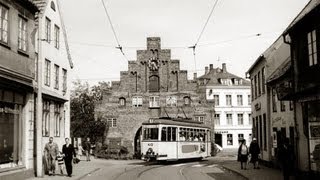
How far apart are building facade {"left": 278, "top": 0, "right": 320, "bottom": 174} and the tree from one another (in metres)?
35.7

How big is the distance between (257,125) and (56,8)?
640 inches

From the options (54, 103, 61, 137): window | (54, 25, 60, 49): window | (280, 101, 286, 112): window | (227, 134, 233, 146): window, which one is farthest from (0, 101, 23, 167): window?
(227, 134, 233, 146): window

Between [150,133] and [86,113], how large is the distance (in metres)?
39.7

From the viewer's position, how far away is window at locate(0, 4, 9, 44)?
17.4 meters

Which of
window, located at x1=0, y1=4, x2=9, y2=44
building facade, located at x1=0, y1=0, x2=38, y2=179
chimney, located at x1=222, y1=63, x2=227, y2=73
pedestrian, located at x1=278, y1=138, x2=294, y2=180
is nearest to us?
window, located at x1=0, y1=4, x2=9, y2=44

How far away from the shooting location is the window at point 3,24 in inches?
687

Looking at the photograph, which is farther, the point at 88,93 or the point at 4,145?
the point at 88,93

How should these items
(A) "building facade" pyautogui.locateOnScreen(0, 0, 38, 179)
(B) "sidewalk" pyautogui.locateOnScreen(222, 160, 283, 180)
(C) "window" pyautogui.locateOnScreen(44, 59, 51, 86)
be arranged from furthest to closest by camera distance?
(C) "window" pyautogui.locateOnScreen(44, 59, 51, 86)
(B) "sidewalk" pyautogui.locateOnScreen(222, 160, 283, 180)
(A) "building facade" pyautogui.locateOnScreen(0, 0, 38, 179)

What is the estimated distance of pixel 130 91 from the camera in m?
57.4

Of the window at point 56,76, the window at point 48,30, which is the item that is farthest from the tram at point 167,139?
the window at point 48,30

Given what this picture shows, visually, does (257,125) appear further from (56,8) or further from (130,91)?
(130,91)

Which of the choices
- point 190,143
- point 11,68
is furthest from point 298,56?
point 190,143

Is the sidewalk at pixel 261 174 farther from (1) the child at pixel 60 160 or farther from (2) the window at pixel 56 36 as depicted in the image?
(2) the window at pixel 56 36

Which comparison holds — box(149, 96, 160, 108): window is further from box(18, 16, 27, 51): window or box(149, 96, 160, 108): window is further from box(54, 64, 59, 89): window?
box(18, 16, 27, 51): window
